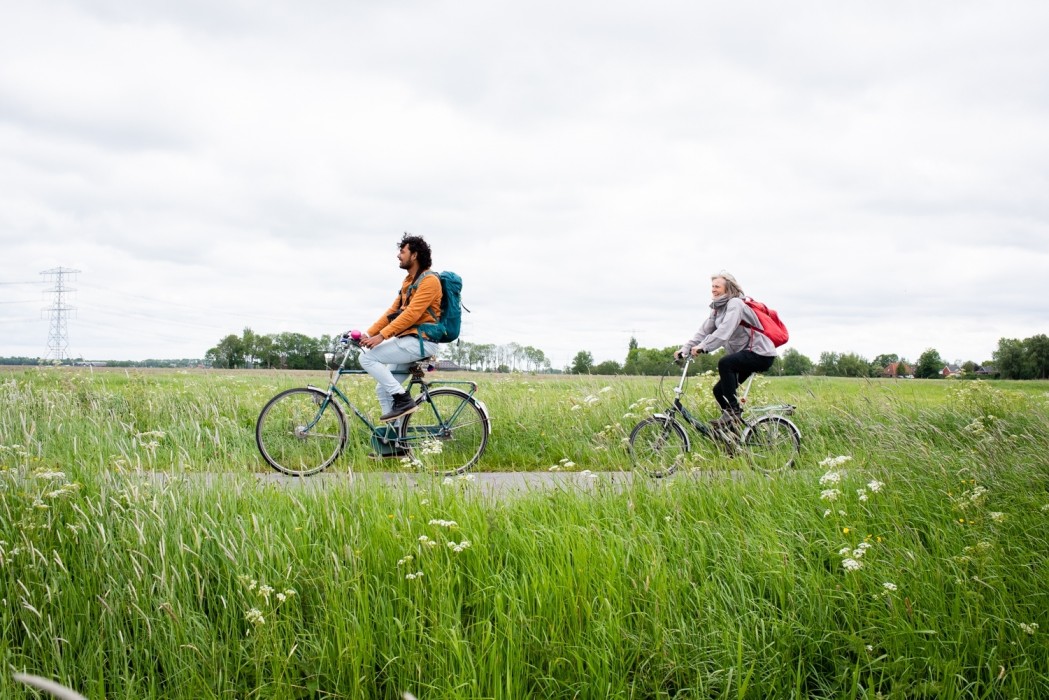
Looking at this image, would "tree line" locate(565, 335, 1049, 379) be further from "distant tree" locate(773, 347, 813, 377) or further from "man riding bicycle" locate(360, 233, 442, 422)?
"man riding bicycle" locate(360, 233, 442, 422)

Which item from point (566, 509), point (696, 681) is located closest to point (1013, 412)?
point (566, 509)

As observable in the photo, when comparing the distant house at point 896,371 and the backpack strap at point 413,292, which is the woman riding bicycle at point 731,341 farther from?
the backpack strap at point 413,292

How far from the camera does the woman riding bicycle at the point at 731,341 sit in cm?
867

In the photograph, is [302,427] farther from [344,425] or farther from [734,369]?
[734,369]

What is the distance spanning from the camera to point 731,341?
9.02 meters

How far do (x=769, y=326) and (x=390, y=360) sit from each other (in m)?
4.70

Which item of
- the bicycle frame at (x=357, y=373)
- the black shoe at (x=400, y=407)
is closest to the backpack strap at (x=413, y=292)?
the bicycle frame at (x=357, y=373)

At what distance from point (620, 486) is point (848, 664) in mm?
2272

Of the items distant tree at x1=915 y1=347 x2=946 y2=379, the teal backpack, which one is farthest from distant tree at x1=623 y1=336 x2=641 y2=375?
distant tree at x1=915 y1=347 x2=946 y2=379

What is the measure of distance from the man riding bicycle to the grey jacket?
316 cm

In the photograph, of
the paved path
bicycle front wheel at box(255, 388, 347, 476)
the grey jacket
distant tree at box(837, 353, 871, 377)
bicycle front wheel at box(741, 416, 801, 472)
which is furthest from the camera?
distant tree at box(837, 353, 871, 377)

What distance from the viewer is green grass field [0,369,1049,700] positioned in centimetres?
336

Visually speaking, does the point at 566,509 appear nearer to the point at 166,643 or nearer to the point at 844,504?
the point at 844,504

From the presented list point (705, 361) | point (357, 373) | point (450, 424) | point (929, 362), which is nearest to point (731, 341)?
point (450, 424)
